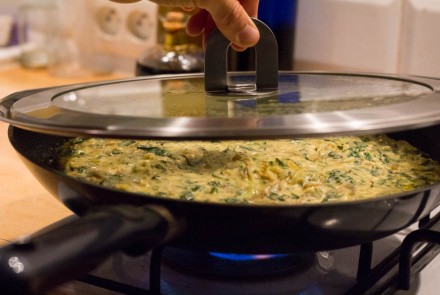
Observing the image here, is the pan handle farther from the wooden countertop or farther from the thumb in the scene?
the wooden countertop

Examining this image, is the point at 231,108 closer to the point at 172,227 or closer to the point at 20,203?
the point at 172,227

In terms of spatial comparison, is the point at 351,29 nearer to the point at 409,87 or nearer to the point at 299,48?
the point at 299,48

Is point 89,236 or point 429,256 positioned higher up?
point 89,236

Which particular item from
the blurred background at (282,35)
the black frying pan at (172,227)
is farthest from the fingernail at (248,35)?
the blurred background at (282,35)

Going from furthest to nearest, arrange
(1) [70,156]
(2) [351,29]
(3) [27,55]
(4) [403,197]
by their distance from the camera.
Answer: (3) [27,55], (2) [351,29], (1) [70,156], (4) [403,197]

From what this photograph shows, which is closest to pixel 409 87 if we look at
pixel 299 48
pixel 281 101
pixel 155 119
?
pixel 281 101

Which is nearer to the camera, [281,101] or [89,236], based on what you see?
[89,236]

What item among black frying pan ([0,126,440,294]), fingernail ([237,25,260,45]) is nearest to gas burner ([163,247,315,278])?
black frying pan ([0,126,440,294])

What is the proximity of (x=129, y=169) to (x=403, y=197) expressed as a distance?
1.15 feet

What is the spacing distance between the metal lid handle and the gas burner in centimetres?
22

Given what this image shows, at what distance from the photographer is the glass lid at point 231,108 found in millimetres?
674

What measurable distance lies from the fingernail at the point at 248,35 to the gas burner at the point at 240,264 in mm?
264

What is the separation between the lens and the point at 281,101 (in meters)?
0.82

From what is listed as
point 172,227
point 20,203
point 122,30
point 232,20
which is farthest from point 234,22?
point 122,30
